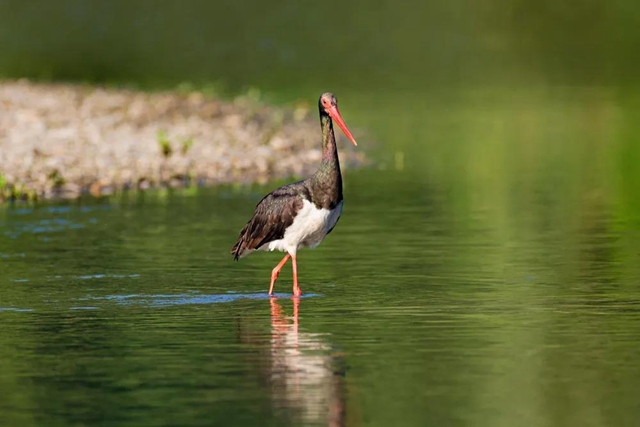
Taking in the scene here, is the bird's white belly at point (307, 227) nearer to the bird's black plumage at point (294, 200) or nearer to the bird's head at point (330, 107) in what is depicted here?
the bird's black plumage at point (294, 200)

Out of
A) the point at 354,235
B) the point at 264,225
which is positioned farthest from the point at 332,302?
the point at 354,235

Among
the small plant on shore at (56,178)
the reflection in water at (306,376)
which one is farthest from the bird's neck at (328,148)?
the small plant on shore at (56,178)

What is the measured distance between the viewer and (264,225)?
1789 centimetres

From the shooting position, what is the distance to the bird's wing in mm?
17594

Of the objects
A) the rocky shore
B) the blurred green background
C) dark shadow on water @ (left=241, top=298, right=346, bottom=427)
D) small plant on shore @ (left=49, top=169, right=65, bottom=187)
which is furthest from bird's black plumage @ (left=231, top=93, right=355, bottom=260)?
the blurred green background

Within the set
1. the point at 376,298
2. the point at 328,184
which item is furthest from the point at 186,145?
the point at 376,298

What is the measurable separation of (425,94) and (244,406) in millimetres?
49594

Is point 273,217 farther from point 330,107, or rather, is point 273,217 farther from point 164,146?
point 164,146

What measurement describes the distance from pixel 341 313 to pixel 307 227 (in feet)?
6.18

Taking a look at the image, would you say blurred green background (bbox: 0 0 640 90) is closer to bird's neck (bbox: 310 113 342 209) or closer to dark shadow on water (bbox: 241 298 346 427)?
bird's neck (bbox: 310 113 342 209)

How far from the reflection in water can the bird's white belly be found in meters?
2.34

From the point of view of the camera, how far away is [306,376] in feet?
41.5

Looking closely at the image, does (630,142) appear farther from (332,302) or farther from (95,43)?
(95,43)

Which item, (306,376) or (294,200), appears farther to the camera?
(294,200)
